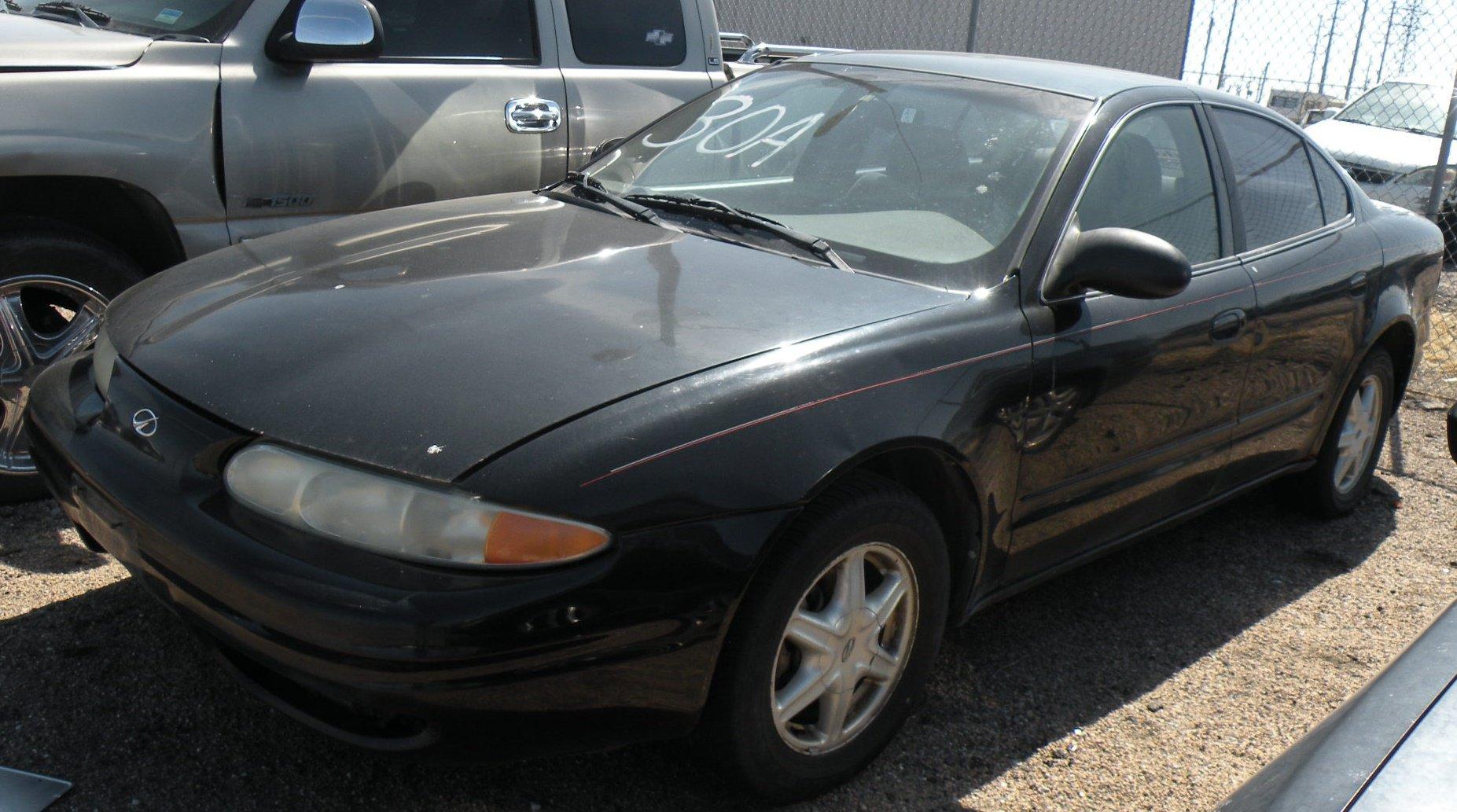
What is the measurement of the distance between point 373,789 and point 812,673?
0.92 m

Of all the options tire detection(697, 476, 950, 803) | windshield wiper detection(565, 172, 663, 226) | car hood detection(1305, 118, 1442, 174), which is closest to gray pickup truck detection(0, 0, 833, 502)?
windshield wiper detection(565, 172, 663, 226)

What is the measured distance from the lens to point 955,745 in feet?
9.62

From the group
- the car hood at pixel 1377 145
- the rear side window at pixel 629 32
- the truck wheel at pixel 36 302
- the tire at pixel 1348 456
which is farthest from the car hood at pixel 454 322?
the car hood at pixel 1377 145

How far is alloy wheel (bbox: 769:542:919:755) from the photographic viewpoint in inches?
97.3

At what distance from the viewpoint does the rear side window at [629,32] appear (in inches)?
198

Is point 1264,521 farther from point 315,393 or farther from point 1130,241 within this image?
point 315,393

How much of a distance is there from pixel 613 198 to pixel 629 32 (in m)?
2.02

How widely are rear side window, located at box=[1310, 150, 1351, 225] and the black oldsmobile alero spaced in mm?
332

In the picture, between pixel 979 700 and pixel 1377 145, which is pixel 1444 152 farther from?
pixel 979 700

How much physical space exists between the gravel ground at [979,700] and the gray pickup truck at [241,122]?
0.75 meters

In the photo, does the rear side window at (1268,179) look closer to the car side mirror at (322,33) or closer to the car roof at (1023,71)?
the car roof at (1023,71)

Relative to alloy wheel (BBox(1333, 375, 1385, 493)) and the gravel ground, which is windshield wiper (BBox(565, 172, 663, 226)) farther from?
alloy wheel (BBox(1333, 375, 1385, 493))

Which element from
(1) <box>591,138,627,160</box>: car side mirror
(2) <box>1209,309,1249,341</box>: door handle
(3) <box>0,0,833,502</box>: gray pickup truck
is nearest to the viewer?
(2) <box>1209,309,1249,341</box>: door handle

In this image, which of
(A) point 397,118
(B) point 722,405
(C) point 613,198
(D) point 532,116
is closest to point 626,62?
(D) point 532,116
